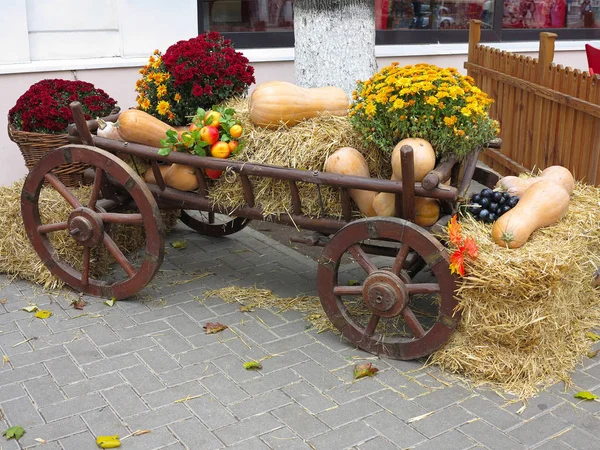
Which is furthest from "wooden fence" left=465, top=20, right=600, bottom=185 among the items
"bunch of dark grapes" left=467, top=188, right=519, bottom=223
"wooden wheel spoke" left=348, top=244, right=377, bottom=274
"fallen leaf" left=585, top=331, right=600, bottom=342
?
"wooden wheel spoke" left=348, top=244, right=377, bottom=274

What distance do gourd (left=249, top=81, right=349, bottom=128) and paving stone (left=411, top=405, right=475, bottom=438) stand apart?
69.4 inches

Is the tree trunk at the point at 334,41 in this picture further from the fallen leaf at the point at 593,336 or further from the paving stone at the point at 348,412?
the paving stone at the point at 348,412

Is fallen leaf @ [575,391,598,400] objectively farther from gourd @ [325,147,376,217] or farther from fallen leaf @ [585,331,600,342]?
gourd @ [325,147,376,217]

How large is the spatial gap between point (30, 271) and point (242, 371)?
1822 mm

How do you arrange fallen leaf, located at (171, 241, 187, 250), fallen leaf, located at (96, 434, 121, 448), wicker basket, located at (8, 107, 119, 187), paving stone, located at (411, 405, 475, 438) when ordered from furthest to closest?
fallen leaf, located at (171, 241, 187, 250)
wicker basket, located at (8, 107, 119, 187)
paving stone, located at (411, 405, 475, 438)
fallen leaf, located at (96, 434, 121, 448)

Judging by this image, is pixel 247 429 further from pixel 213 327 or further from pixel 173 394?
pixel 213 327

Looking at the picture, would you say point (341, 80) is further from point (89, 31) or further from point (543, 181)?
point (89, 31)

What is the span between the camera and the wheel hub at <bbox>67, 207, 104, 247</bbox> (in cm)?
434

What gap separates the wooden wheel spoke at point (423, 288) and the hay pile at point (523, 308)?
158 millimetres

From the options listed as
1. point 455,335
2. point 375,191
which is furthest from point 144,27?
point 455,335

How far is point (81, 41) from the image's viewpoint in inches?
254

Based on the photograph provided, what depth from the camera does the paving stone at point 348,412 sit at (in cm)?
331

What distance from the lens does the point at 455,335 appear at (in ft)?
12.1

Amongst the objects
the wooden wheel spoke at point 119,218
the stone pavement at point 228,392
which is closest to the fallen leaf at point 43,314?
the stone pavement at point 228,392
